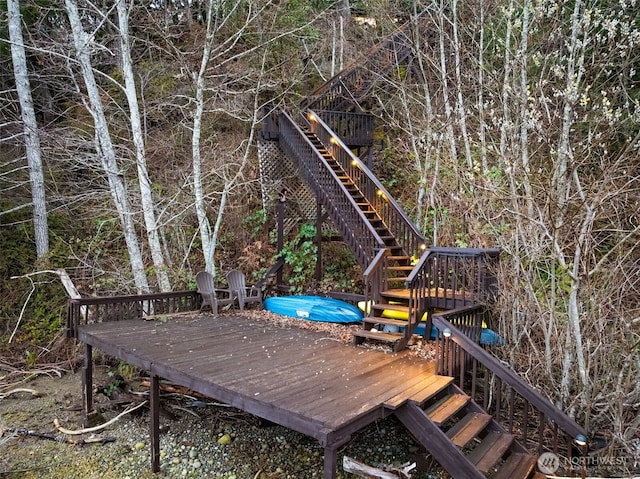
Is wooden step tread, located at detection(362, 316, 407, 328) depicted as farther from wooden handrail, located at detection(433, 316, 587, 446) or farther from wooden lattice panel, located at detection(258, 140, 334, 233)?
wooden lattice panel, located at detection(258, 140, 334, 233)

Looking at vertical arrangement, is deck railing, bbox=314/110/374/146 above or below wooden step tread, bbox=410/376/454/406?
above

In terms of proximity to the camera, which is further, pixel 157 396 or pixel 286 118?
pixel 286 118

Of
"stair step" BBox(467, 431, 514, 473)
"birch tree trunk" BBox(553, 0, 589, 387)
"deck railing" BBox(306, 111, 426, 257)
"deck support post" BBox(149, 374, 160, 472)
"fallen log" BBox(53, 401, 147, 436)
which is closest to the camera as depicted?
"stair step" BBox(467, 431, 514, 473)

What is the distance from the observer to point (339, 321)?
25.1 ft

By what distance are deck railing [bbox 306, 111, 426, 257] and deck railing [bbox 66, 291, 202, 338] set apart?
12.7 ft

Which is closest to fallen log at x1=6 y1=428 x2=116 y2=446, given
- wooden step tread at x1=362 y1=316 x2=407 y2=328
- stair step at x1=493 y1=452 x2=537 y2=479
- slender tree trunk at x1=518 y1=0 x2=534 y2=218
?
wooden step tread at x1=362 y1=316 x2=407 y2=328

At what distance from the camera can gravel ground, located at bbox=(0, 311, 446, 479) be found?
4.93m

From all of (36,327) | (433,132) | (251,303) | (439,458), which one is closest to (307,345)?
(439,458)

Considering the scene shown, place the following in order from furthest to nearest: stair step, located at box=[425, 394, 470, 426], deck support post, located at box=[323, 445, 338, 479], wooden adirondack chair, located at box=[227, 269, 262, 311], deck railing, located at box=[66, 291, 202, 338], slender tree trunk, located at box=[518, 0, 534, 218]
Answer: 1. wooden adirondack chair, located at box=[227, 269, 262, 311]
2. deck railing, located at box=[66, 291, 202, 338]
3. slender tree trunk, located at box=[518, 0, 534, 218]
4. stair step, located at box=[425, 394, 470, 426]
5. deck support post, located at box=[323, 445, 338, 479]

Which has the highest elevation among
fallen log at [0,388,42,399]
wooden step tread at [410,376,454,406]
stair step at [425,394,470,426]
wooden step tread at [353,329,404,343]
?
wooden step tread at [353,329,404,343]

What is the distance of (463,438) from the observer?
12.8ft

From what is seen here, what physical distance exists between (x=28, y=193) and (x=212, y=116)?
5204 millimetres

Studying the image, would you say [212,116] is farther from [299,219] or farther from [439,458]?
[439,458]

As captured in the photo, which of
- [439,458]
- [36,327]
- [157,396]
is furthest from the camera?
[36,327]
